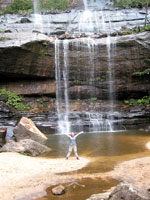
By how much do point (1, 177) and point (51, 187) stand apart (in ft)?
6.35

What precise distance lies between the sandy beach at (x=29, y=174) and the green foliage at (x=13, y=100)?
37.6 ft

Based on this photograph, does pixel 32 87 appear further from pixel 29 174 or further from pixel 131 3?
pixel 131 3

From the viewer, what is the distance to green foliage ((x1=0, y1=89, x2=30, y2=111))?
21844 mm

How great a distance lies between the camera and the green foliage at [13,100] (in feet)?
71.7

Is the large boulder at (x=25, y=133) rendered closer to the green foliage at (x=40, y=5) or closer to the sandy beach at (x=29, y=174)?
the sandy beach at (x=29, y=174)

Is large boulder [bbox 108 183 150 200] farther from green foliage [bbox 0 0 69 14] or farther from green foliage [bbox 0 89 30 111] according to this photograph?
green foliage [bbox 0 0 69 14]

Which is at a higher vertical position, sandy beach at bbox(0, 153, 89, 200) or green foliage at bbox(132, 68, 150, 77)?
green foliage at bbox(132, 68, 150, 77)

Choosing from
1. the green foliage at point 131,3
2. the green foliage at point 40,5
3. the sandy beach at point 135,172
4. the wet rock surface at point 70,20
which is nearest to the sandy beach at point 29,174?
the sandy beach at point 135,172

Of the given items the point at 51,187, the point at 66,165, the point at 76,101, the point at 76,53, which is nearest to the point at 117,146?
the point at 66,165

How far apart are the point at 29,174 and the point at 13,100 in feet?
50.3

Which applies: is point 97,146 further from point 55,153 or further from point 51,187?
point 51,187

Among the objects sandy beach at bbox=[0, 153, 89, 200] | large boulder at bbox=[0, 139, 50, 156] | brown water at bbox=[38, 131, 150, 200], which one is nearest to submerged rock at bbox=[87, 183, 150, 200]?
brown water at bbox=[38, 131, 150, 200]

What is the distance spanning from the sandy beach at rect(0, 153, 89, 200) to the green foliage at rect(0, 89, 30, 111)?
11.5m

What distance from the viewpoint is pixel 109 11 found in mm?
30812
